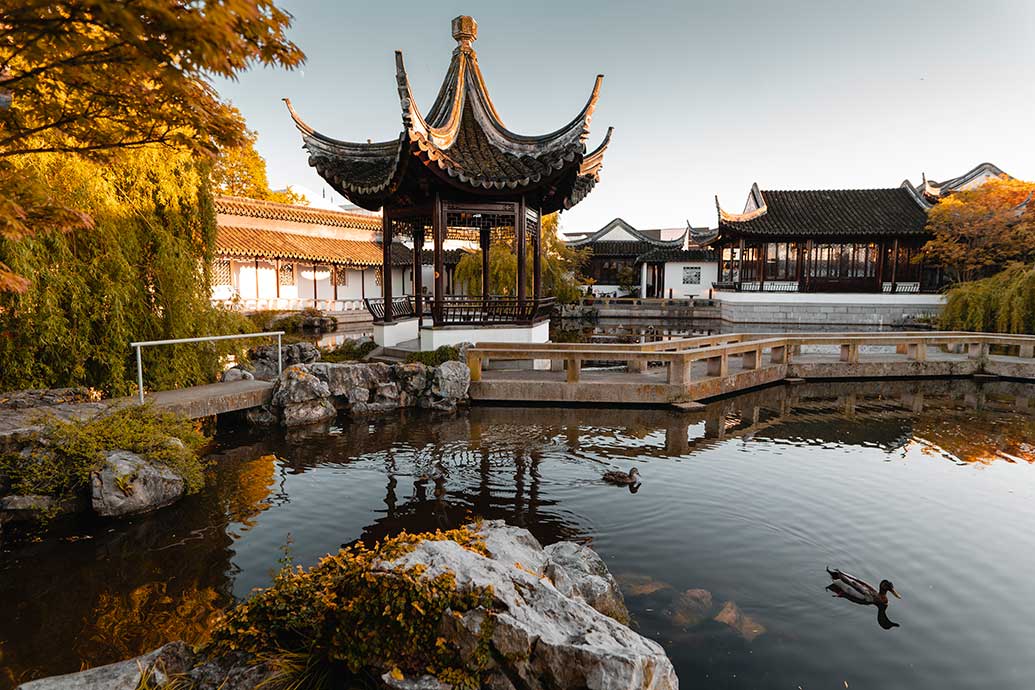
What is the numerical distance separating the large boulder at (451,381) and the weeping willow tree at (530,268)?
11.0m

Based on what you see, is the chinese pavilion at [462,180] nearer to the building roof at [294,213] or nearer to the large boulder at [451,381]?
the large boulder at [451,381]

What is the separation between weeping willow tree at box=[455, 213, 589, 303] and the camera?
28172mm

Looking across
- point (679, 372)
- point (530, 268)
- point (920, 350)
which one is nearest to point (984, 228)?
point (920, 350)

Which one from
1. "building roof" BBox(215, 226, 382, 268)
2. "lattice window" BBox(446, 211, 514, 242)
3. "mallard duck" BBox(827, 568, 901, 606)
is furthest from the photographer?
"building roof" BBox(215, 226, 382, 268)

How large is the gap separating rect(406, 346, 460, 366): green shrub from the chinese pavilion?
41cm

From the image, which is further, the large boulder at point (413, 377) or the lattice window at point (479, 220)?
the lattice window at point (479, 220)

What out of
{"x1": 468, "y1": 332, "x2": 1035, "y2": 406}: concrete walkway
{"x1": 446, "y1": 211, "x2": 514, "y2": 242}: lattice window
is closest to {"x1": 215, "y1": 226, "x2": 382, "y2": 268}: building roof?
{"x1": 446, "y1": 211, "x2": 514, "y2": 242}: lattice window

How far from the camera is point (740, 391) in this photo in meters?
12.3

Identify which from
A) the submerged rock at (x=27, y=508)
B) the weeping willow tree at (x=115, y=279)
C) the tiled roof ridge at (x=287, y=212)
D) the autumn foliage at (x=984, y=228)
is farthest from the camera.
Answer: the tiled roof ridge at (x=287, y=212)

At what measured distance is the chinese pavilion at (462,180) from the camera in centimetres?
1213

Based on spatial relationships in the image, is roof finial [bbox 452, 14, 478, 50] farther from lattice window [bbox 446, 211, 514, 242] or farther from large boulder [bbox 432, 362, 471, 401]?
large boulder [bbox 432, 362, 471, 401]

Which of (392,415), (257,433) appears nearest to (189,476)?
(257,433)

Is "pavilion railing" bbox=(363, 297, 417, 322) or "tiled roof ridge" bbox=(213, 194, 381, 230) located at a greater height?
"tiled roof ridge" bbox=(213, 194, 381, 230)

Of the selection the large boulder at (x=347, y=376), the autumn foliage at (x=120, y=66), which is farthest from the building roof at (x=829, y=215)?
the autumn foliage at (x=120, y=66)
